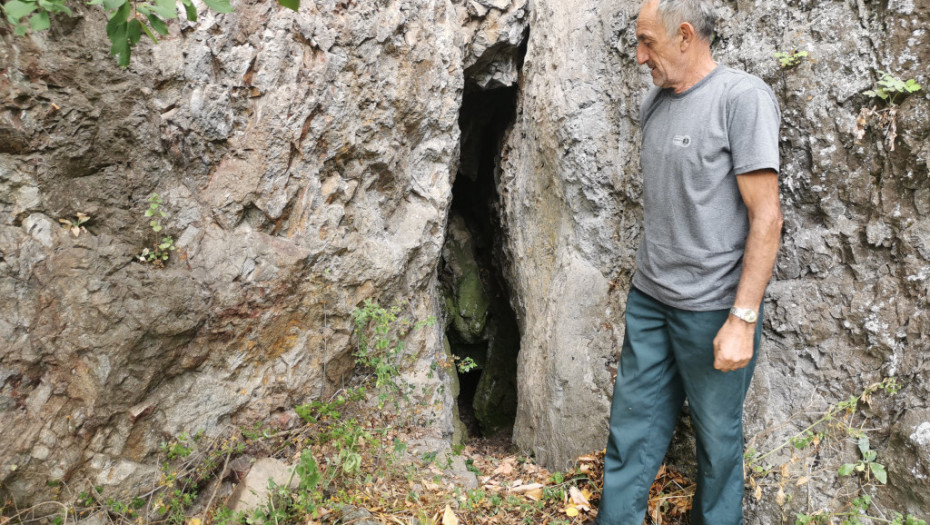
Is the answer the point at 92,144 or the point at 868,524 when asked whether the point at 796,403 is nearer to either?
the point at 868,524

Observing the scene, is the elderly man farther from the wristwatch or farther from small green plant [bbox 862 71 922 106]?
small green plant [bbox 862 71 922 106]

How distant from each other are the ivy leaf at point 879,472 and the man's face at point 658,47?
185 cm

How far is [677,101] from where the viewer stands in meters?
2.40

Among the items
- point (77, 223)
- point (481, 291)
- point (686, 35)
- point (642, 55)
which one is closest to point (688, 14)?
point (686, 35)

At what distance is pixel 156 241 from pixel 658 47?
248 centimetres

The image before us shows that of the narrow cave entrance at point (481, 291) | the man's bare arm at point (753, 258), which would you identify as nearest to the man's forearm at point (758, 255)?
the man's bare arm at point (753, 258)

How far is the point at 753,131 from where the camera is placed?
209 cm

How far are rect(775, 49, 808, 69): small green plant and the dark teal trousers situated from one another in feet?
4.01

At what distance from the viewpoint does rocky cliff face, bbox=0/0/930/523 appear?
94.0 inches

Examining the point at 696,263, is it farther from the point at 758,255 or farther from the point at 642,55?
the point at 642,55

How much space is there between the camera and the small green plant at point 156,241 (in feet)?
8.89

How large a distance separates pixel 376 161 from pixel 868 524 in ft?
10.0

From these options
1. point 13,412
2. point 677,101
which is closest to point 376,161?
point 677,101

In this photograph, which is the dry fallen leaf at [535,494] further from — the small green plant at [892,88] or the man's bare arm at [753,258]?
the small green plant at [892,88]
